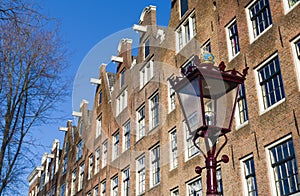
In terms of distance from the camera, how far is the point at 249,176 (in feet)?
42.6

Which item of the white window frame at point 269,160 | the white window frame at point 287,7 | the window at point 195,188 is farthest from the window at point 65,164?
the white window frame at point 287,7

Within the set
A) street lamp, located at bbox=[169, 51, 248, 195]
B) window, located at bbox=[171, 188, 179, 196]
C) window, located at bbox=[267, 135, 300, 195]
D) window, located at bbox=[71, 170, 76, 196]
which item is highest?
window, located at bbox=[71, 170, 76, 196]

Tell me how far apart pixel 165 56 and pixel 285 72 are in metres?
9.20

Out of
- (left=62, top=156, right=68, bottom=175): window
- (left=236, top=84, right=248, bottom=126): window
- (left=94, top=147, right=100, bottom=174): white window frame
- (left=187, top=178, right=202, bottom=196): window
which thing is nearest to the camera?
(left=236, top=84, right=248, bottom=126): window

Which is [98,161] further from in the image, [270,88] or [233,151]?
[270,88]

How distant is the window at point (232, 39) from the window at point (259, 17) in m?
0.91

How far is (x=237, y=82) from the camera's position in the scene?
5.40m

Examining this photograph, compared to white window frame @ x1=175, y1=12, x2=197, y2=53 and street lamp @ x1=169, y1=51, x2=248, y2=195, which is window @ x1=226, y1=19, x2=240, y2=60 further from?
street lamp @ x1=169, y1=51, x2=248, y2=195

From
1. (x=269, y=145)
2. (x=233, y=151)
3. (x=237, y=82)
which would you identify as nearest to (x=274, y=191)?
(x=269, y=145)

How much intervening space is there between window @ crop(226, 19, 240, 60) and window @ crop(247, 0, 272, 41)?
0.91 m

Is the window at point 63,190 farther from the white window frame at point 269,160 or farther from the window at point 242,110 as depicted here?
the white window frame at point 269,160

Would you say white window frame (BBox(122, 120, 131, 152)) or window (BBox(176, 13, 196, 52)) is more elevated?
window (BBox(176, 13, 196, 52))

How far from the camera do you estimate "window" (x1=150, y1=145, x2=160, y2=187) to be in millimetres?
19100

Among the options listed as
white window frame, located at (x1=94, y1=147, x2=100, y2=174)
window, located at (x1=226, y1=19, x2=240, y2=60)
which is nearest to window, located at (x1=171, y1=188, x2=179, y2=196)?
window, located at (x1=226, y1=19, x2=240, y2=60)
